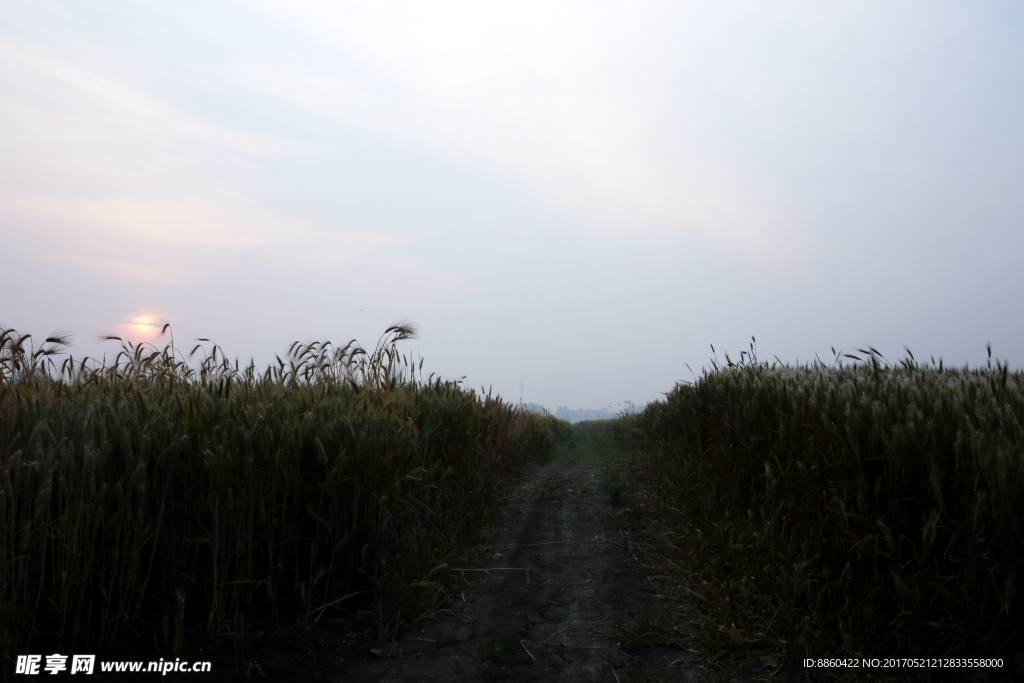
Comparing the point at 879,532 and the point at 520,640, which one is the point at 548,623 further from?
the point at 879,532

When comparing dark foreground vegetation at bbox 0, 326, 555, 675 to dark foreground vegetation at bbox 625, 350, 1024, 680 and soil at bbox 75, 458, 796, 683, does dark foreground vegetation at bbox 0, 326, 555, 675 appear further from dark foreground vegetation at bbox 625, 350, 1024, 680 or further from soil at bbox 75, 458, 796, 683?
dark foreground vegetation at bbox 625, 350, 1024, 680

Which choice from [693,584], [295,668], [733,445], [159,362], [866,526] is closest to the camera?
[295,668]

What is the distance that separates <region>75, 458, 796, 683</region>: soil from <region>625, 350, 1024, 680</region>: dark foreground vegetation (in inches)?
13.3

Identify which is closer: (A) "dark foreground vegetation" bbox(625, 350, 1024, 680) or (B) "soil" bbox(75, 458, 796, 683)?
(A) "dark foreground vegetation" bbox(625, 350, 1024, 680)

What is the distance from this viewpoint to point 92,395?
417cm

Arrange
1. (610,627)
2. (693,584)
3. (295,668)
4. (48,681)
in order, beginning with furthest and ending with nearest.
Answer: (693,584) → (610,627) → (295,668) → (48,681)

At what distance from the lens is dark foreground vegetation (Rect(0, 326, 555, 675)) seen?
285cm

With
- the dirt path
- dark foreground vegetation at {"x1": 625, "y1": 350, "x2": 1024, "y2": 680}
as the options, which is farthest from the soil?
dark foreground vegetation at {"x1": 625, "y1": 350, "x2": 1024, "y2": 680}

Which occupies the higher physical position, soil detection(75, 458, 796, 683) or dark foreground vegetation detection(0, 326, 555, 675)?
dark foreground vegetation detection(0, 326, 555, 675)

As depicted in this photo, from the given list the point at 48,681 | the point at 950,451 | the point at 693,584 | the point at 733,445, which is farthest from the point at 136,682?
the point at 733,445

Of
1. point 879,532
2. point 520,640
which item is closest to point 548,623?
point 520,640

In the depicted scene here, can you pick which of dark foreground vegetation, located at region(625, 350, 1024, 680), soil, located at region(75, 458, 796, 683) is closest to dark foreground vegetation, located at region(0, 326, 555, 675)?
soil, located at region(75, 458, 796, 683)

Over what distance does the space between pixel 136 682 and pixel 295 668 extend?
2.25 ft

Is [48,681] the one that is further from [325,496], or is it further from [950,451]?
[950,451]
